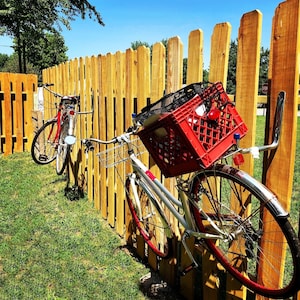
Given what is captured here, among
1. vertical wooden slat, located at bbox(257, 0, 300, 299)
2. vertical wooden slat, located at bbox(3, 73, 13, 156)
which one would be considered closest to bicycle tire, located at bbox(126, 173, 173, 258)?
vertical wooden slat, located at bbox(257, 0, 300, 299)

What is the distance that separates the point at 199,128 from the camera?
1.53 m

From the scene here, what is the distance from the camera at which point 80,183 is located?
4.73m

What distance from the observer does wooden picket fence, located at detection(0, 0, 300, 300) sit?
1.58 metres

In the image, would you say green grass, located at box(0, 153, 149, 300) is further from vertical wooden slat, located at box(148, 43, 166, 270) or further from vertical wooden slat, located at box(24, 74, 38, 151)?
vertical wooden slat, located at box(24, 74, 38, 151)

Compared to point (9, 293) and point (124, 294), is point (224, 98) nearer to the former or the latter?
point (124, 294)

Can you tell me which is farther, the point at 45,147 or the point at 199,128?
the point at 45,147

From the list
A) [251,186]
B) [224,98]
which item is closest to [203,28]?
[224,98]

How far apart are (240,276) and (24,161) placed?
19.2ft

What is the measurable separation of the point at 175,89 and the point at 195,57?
335 millimetres

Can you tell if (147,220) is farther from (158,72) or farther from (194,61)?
(194,61)

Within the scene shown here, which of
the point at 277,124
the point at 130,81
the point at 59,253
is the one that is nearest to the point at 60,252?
the point at 59,253

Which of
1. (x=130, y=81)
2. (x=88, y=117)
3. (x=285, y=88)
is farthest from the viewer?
(x=88, y=117)

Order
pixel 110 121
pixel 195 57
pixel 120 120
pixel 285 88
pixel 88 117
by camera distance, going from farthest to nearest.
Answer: pixel 88 117, pixel 110 121, pixel 120 120, pixel 195 57, pixel 285 88

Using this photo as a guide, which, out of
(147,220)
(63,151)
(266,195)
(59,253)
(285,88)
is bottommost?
(59,253)
